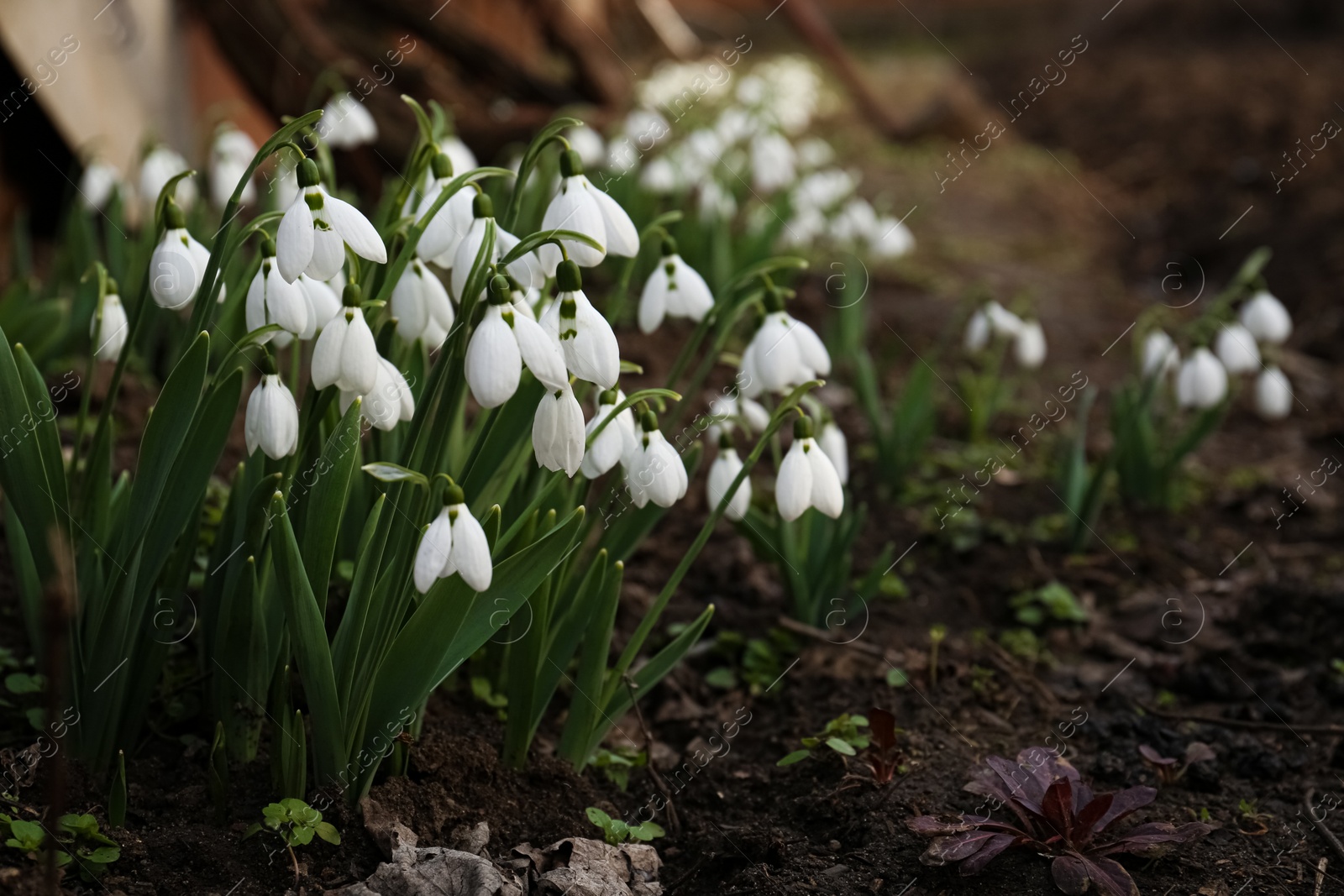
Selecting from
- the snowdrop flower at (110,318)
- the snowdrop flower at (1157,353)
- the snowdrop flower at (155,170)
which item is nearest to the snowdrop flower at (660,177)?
the snowdrop flower at (155,170)

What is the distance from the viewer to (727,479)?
6.54ft

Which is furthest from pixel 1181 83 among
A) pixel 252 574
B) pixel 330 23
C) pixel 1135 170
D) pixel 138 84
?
pixel 252 574

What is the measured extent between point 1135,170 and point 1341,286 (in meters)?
2.76

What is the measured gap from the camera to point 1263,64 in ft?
29.9

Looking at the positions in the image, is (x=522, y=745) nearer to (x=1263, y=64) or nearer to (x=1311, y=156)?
(x=1311, y=156)

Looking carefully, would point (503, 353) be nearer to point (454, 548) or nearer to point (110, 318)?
point (454, 548)

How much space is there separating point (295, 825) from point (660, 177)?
2890 mm

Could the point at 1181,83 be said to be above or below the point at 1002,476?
below

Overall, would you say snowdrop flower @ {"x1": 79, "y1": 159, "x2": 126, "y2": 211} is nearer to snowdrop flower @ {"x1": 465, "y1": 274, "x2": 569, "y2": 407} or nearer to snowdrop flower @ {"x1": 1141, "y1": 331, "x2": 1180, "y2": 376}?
snowdrop flower @ {"x1": 465, "y1": 274, "x2": 569, "y2": 407}

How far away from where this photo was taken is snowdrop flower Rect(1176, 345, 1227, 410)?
2.90 metres

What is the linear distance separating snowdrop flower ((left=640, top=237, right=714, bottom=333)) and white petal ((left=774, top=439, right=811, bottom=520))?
333mm

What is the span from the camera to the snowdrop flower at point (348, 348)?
144 cm

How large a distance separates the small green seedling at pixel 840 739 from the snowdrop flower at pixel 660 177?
242cm

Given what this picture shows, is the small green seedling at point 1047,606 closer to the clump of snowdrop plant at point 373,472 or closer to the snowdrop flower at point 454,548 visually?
the clump of snowdrop plant at point 373,472
